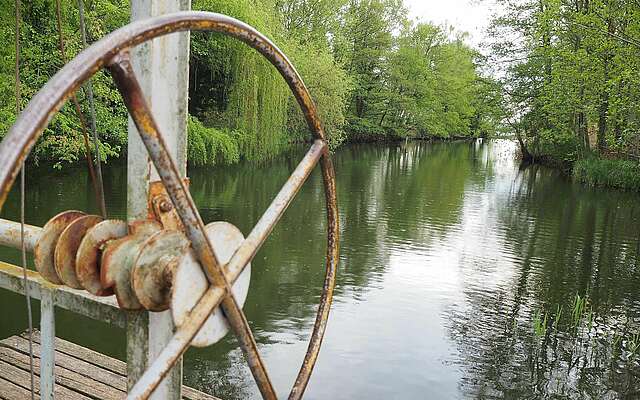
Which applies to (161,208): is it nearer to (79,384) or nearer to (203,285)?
(203,285)

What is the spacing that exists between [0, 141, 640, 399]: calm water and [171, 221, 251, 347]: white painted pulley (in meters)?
4.60

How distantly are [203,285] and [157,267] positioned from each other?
0.08m

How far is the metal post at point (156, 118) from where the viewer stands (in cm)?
105

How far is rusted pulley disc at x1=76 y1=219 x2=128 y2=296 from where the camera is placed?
0.95 m

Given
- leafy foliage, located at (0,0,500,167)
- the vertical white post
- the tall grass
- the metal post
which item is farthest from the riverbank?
the metal post

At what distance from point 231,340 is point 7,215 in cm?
559

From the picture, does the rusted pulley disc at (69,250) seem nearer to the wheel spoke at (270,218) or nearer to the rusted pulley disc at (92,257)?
the rusted pulley disc at (92,257)

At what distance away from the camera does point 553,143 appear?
25.8 metres

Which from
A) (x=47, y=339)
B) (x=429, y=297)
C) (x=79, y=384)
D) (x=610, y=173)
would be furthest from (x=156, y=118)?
(x=610, y=173)

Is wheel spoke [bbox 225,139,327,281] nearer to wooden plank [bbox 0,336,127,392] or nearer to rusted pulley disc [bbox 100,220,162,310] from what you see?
rusted pulley disc [bbox 100,220,162,310]

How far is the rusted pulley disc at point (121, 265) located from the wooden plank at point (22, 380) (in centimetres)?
242

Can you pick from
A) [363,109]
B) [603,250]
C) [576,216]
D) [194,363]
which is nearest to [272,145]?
[576,216]

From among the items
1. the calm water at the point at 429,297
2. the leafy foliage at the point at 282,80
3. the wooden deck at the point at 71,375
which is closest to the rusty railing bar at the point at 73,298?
the wooden deck at the point at 71,375

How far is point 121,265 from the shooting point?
3.08ft
